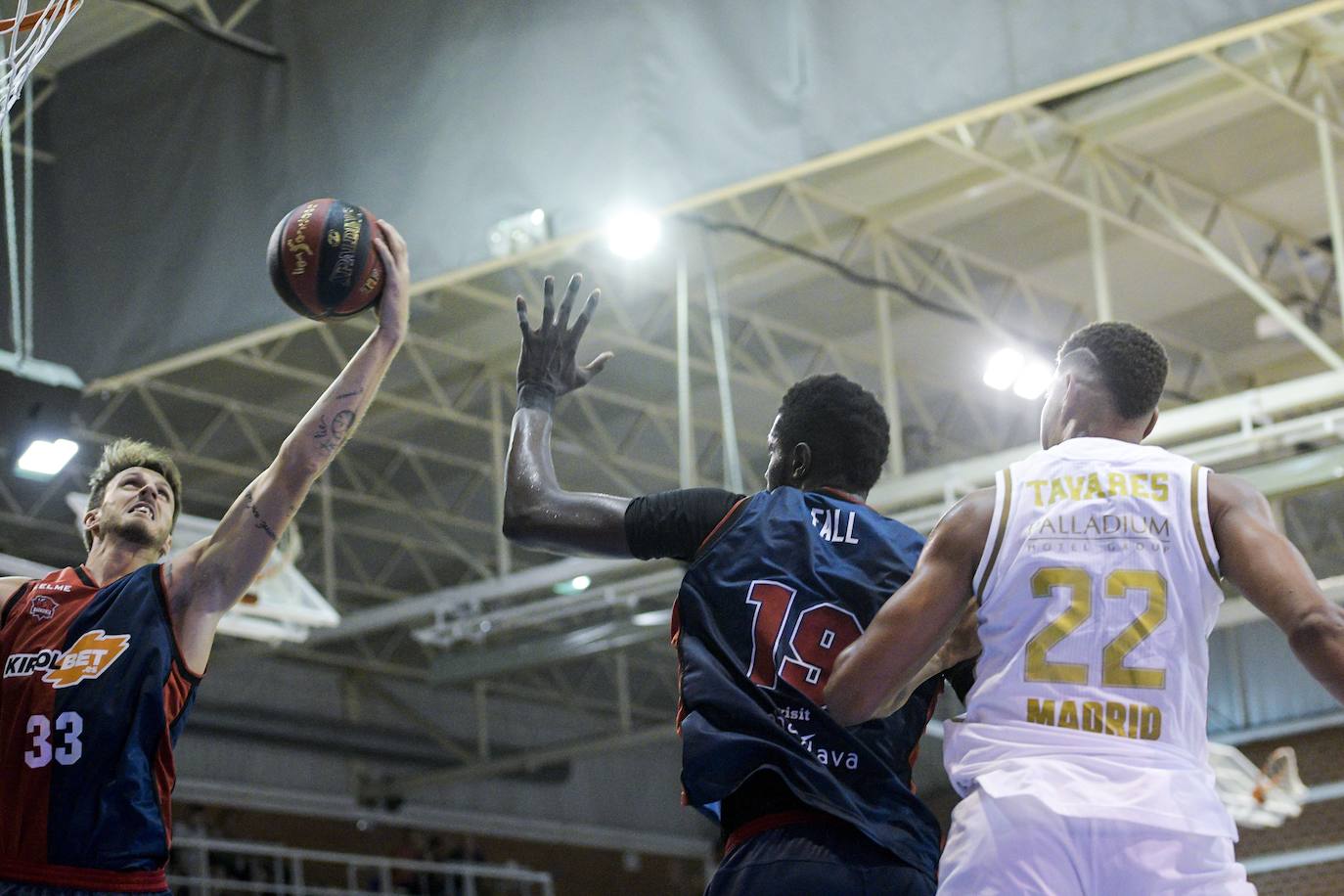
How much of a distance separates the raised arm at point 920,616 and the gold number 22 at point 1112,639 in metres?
0.18

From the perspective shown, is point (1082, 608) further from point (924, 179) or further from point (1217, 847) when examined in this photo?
point (924, 179)

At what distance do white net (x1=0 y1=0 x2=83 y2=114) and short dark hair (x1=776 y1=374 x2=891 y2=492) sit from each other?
3.24m

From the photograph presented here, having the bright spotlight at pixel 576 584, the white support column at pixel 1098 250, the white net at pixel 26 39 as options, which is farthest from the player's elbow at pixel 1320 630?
the bright spotlight at pixel 576 584

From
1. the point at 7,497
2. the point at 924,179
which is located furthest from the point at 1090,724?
the point at 7,497

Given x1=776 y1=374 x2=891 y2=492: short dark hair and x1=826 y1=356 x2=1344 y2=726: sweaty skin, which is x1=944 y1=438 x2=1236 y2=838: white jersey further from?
x1=776 y1=374 x2=891 y2=492: short dark hair

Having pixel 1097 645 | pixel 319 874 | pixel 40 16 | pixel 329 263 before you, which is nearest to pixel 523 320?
pixel 329 263

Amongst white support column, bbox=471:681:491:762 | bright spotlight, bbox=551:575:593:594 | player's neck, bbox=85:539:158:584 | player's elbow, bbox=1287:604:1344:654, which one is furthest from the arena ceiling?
player's elbow, bbox=1287:604:1344:654

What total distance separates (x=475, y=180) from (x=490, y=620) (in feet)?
25.5

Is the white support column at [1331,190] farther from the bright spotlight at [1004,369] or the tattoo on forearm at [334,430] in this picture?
the tattoo on forearm at [334,430]

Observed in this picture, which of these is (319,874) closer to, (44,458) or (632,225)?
(44,458)

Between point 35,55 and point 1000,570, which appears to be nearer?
point 1000,570

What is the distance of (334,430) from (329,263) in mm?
835

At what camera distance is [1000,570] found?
3.77 meters

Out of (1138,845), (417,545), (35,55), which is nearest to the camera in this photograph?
(1138,845)
